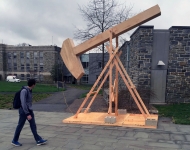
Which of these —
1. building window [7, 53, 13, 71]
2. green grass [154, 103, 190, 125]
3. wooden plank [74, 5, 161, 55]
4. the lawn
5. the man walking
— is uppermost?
building window [7, 53, 13, 71]

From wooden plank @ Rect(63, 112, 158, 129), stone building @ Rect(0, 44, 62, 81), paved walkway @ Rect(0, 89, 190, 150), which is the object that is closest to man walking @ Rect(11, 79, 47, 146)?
paved walkway @ Rect(0, 89, 190, 150)

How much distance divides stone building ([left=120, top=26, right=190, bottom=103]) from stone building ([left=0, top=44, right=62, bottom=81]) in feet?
146

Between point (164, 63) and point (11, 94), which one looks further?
point (11, 94)

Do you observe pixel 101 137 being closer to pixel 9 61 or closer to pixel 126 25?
pixel 126 25

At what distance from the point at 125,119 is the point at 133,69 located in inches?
208

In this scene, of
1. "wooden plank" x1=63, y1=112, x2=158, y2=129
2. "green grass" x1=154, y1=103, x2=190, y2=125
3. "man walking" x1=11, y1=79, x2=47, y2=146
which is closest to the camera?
"man walking" x1=11, y1=79, x2=47, y2=146

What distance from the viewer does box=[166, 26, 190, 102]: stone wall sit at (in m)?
10.3

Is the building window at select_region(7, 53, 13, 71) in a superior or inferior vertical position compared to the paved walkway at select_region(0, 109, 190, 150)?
superior

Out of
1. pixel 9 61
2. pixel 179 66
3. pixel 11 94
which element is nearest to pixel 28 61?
pixel 9 61

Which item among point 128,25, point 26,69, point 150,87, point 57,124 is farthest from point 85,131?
point 26,69

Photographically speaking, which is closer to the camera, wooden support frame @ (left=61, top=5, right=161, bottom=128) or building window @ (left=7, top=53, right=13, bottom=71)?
wooden support frame @ (left=61, top=5, right=161, bottom=128)

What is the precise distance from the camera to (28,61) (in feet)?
190

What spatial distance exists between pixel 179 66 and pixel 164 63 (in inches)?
32.0

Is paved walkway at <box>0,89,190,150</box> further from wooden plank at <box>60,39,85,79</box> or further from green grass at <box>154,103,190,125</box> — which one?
wooden plank at <box>60,39,85,79</box>
